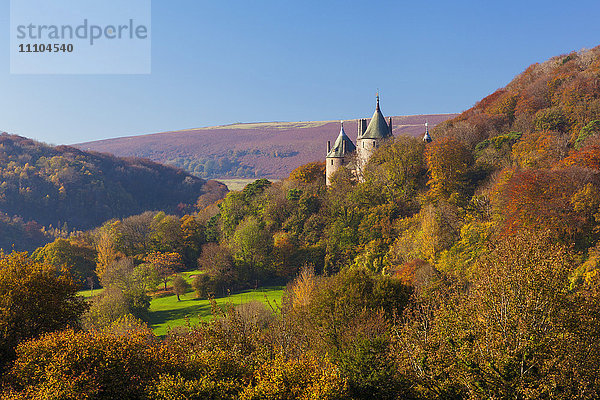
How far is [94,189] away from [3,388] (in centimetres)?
12334

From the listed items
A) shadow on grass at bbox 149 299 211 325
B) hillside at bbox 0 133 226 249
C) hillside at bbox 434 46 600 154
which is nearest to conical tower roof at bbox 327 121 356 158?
hillside at bbox 434 46 600 154

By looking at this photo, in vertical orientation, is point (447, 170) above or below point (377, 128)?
below

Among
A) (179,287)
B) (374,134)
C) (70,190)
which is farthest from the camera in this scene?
(70,190)

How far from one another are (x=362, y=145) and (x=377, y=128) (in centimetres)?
304

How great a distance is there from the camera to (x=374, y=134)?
57375mm

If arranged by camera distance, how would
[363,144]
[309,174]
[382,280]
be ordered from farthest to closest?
[309,174], [363,144], [382,280]

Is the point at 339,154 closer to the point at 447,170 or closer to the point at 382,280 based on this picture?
the point at 447,170

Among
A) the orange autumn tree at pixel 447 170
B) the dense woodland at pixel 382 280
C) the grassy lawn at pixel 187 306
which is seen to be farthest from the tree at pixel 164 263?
the orange autumn tree at pixel 447 170

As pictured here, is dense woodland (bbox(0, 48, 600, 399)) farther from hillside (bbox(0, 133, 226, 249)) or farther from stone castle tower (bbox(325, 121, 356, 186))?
hillside (bbox(0, 133, 226, 249))

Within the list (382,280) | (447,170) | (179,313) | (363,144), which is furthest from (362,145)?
(382,280)

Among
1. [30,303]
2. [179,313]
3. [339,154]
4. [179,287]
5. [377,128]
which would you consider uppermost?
[377,128]

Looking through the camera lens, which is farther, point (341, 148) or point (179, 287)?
point (341, 148)

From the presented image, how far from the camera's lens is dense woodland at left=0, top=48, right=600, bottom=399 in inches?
623

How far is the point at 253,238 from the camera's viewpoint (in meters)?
59.6
